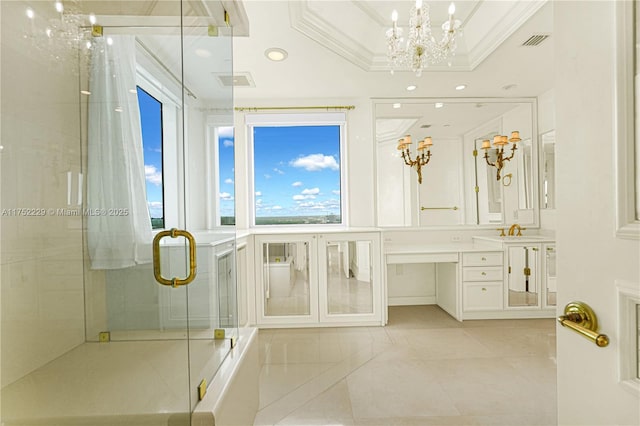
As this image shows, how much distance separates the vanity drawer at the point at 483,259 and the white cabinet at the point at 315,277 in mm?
968

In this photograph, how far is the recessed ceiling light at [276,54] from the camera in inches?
103

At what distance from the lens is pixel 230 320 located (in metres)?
1.66

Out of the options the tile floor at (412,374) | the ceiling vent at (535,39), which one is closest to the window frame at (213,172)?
the tile floor at (412,374)

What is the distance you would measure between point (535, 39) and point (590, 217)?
2532mm

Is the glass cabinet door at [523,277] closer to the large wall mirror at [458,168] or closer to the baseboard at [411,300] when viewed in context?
the large wall mirror at [458,168]

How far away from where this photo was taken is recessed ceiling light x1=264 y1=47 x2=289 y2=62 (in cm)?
262

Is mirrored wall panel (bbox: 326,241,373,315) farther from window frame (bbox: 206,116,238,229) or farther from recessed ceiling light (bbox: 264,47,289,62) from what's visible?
recessed ceiling light (bbox: 264,47,289,62)

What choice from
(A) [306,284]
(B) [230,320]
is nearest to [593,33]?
(B) [230,320]

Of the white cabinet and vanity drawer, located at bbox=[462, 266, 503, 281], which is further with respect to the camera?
vanity drawer, located at bbox=[462, 266, 503, 281]

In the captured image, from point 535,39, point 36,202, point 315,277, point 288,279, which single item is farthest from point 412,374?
point 535,39

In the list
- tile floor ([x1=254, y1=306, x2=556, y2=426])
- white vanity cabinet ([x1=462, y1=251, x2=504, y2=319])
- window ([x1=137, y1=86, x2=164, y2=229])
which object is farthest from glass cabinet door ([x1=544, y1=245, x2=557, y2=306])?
window ([x1=137, y1=86, x2=164, y2=229])

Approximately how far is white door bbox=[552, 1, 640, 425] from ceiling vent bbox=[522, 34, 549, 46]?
2.17 metres

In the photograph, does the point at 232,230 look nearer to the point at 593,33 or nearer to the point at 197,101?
the point at 197,101

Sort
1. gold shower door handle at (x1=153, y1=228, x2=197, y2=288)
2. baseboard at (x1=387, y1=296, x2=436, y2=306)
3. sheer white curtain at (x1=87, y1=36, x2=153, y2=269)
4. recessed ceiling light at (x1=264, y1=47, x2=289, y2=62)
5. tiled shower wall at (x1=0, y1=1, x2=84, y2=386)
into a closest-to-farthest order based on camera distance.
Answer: tiled shower wall at (x1=0, y1=1, x2=84, y2=386) → sheer white curtain at (x1=87, y1=36, x2=153, y2=269) → gold shower door handle at (x1=153, y1=228, x2=197, y2=288) → recessed ceiling light at (x1=264, y1=47, x2=289, y2=62) → baseboard at (x1=387, y1=296, x2=436, y2=306)
